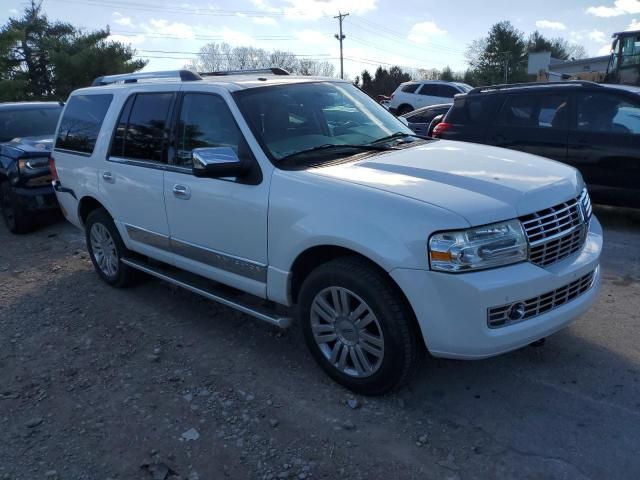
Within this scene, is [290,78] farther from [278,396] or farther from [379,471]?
[379,471]

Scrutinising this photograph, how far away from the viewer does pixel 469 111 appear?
25.7 ft

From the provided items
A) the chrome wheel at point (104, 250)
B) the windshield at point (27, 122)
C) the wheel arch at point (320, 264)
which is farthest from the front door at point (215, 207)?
the windshield at point (27, 122)

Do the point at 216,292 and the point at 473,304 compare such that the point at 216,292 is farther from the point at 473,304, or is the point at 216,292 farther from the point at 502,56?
the point at 502,56

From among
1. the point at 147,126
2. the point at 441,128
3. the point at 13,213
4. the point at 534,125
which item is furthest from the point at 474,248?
the point at 13,213

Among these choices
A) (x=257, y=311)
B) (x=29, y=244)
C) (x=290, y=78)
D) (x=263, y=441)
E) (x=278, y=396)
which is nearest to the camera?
(x=263, y=441)

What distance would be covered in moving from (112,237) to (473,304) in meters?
3.66

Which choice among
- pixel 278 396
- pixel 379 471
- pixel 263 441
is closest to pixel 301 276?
pixel 278 396

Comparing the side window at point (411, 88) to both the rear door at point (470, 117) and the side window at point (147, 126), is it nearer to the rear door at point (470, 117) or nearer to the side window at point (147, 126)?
the rear door at point (470, 117)

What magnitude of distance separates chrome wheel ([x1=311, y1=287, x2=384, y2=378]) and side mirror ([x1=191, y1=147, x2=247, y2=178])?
95 centimetres

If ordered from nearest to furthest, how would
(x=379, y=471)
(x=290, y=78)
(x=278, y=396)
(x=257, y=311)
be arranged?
(x=379, y=471)
(x=278, y=396)
(x=257, y=311)
(x=290, y=78)

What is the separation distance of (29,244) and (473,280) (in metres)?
6.52

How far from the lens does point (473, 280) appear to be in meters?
2.75

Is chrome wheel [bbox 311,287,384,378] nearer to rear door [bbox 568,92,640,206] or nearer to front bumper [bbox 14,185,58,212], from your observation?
rear door [bbox 568,92,640,206]

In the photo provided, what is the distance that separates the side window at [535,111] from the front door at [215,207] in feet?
15.7
